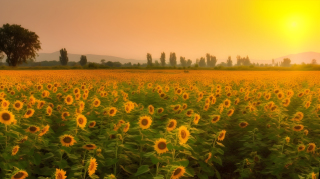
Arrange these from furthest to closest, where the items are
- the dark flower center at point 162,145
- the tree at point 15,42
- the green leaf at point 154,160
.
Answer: the tree at point 15,42, the dark flower center at point 162,145, the green leaf at point 154,160

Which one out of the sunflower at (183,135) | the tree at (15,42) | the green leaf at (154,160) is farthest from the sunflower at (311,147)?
the tree at (15,42)

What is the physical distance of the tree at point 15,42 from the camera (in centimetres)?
6372

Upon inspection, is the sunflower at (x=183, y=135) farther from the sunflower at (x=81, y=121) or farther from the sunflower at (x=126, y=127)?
the sunflower at (x=81, y=121)

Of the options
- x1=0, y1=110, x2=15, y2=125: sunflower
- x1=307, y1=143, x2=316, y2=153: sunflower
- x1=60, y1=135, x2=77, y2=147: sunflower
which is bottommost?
x1=307, y1=143, x2=316, y2=153: sunflower

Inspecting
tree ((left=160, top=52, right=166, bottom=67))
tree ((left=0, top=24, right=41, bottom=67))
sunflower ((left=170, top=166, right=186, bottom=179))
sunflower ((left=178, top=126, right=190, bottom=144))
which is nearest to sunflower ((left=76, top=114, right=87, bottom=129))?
sunflower ((left=178, top=126, right=190, bottom=144))

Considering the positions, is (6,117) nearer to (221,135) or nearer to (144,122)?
A: (144,122)

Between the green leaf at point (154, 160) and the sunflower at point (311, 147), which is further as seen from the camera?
the sunflower at point (311, 147)

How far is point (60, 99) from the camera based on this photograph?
639 centimetres

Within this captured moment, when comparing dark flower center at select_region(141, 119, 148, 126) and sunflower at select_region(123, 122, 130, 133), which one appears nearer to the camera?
sunflower at select_region(123, 122, 130, 133)

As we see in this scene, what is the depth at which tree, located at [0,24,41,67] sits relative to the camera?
2509 inches

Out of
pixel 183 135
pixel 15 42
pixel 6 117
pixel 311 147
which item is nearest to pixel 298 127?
pixel 311 147

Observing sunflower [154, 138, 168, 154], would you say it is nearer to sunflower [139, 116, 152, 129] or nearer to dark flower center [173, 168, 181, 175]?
dark flower center [173, 168, 181, 175]

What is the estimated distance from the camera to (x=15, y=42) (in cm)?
6400

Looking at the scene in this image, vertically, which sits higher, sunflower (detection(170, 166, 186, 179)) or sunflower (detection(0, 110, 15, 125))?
sunflower (detection(0, 110, 15, 125))
